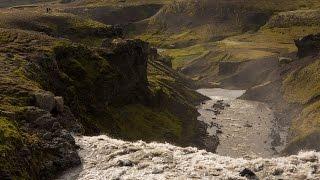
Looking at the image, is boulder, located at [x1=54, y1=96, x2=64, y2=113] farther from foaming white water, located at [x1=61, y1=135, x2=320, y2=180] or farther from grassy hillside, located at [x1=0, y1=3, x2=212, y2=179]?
foaming white water, located at [x1=61, y1=135, x2=320, y2=180]

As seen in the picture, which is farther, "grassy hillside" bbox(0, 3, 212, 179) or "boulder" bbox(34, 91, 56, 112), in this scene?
"boulder" bbox(34, 91, 56, 112)

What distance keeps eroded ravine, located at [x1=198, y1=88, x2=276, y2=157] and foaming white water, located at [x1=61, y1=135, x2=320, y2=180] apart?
245ft

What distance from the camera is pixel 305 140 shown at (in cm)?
12238

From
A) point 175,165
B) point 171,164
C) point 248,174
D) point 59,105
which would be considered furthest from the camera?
point 59,105

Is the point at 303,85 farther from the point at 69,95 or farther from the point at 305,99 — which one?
the point at 69,95

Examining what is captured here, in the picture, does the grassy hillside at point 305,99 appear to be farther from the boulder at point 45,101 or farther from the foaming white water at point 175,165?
the boulder at point 45,101

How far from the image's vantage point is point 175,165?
5219 cm

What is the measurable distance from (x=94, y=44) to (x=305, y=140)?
208 feet

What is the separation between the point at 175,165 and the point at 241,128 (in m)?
113

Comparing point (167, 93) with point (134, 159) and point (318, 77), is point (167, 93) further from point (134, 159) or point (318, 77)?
point (134, 159)

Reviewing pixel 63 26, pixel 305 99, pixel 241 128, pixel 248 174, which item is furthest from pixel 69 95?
pixel 305 99

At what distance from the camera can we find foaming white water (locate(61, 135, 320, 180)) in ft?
163

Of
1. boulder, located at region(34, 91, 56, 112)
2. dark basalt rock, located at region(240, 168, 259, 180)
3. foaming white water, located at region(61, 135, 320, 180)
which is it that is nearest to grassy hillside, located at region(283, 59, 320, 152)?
foaming white water, located at region(61, 135, 320, 180)

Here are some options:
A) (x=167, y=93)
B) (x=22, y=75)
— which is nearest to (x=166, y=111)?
(x=167, y=93)
